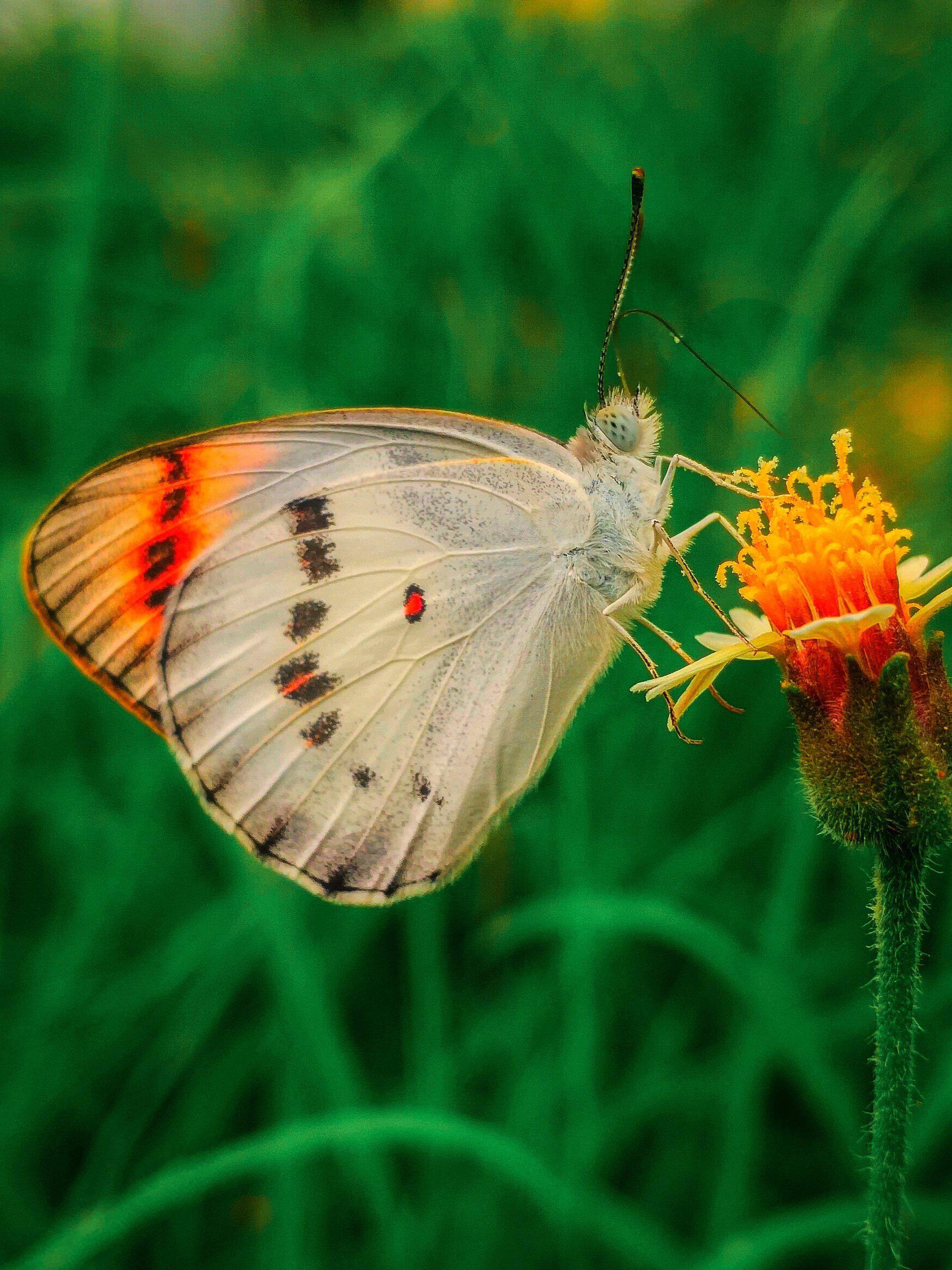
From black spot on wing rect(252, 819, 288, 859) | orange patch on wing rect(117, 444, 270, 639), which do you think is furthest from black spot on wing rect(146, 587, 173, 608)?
black spot on wing rect(252, 819, 288, 859)

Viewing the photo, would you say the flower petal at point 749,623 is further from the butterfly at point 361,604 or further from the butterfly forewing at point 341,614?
the butterfly forewing at point 341,614

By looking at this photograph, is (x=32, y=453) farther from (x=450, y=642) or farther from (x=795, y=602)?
(x=795, y=602)

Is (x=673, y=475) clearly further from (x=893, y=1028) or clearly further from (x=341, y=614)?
(x=893, y=1028)

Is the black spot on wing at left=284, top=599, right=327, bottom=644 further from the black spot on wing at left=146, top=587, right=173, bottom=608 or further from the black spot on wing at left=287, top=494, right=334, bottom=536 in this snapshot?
the black spot on wing at left=146, top=587, right=173, bottom=608

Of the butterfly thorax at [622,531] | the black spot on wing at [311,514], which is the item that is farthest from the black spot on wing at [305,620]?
the butterfly thorax at [622,531]

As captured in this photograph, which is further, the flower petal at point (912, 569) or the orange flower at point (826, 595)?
the flower petal at point (912, 569)

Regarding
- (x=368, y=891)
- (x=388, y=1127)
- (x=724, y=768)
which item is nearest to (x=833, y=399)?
(x=724, y=768)

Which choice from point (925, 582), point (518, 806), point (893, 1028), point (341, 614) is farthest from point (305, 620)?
point (893, 1028)
